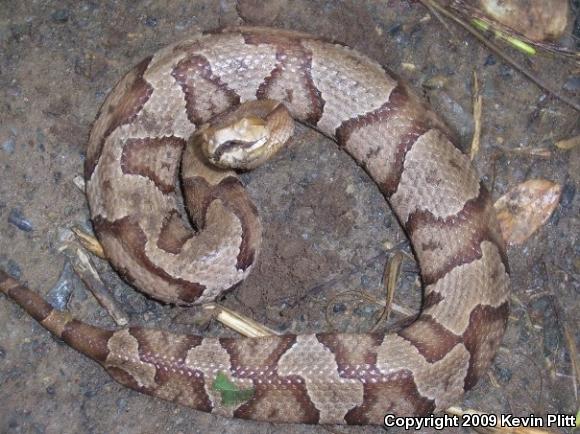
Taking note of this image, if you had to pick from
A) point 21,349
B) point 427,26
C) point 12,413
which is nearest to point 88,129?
point 21,349

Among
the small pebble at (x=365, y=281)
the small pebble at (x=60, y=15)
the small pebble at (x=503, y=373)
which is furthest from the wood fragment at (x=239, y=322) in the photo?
the small pebble at (x=60, y=15)

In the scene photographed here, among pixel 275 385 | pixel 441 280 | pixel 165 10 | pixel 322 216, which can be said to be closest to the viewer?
pixel 275 385

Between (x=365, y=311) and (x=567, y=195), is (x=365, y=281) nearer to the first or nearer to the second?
(x=365, y=311)

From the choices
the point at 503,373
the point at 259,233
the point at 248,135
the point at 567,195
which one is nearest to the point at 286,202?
the point at 259,233

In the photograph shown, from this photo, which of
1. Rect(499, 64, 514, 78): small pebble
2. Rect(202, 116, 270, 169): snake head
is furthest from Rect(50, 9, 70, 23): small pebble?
Rect(499, 64, 514, 78): small pebble

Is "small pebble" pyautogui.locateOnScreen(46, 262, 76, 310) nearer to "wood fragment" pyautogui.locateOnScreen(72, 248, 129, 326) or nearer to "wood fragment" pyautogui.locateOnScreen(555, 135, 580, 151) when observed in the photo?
"wood fragment" pyautogui.locateOnScreen(72, 248, 129, 326)

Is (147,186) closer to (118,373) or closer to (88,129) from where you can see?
(88,129)

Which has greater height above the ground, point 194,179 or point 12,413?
point 194,179
